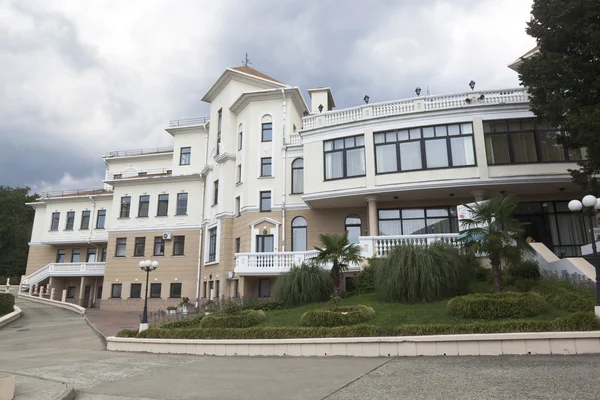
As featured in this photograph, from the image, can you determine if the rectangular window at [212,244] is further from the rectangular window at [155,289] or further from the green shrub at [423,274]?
the green shrub at [423,274]

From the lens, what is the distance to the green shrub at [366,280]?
1814 cm

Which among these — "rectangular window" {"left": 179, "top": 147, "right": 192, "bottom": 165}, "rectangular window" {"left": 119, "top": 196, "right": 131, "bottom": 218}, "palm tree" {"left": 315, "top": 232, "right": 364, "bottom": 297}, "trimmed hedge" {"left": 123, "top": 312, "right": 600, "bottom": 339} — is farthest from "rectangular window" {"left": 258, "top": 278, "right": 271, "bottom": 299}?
"rectangular window" {"left": 119, "top": 196, "right": 131, "bottom": 218}

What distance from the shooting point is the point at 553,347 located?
9742 mm

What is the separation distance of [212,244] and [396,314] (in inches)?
770

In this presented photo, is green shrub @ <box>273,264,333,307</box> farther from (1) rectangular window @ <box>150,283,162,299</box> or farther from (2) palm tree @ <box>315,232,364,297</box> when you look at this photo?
(1) rectangular window @ <box>150,283,162,299</box>

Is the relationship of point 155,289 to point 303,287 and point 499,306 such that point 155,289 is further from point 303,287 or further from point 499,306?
point 499,306

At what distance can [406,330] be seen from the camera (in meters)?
11.2

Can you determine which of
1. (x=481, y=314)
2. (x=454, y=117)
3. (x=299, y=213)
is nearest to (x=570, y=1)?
(x=454, y=117)

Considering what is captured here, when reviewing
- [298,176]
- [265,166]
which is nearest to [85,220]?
[265,166]

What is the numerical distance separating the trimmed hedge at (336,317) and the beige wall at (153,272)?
19.5 m

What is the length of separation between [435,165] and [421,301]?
29.4ft

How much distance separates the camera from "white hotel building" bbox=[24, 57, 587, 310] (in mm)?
21062

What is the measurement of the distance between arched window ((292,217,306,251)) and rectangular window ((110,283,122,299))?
16.5 meters

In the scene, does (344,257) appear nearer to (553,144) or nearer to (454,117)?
(454,117)
